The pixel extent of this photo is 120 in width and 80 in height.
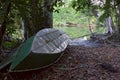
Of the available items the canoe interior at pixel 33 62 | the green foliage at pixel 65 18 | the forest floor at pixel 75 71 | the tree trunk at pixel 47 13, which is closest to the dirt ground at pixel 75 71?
the forest floor at pixel 75 71

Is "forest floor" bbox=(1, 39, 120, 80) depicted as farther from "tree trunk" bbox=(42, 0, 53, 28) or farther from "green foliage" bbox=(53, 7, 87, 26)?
"green foliage" bbox=(53, 7, 87, 26)

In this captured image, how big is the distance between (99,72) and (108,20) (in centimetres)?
895

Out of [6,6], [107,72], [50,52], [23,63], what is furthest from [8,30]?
[107,72]

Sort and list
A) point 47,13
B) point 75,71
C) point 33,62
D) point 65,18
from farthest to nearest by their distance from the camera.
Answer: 1. point 65,18
2. point 47,13
3. point 75,71
4. point 33,62

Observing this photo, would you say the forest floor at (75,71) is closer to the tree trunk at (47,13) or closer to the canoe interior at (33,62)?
the canoe interior at (33,62)

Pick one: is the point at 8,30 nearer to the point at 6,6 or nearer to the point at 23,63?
the point at 6,6

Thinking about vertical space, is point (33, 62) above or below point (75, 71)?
above

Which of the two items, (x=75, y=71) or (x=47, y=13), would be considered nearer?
(x=75, y=71)

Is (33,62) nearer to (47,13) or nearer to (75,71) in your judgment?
(75,71)

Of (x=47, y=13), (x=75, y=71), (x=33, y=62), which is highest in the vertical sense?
(x=47, y=13)

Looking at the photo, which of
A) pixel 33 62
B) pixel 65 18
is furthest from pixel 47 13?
pixel 65 18

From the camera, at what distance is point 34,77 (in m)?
3.98

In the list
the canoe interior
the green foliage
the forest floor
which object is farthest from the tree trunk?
the green foliage

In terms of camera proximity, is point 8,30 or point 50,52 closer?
point 50,52
